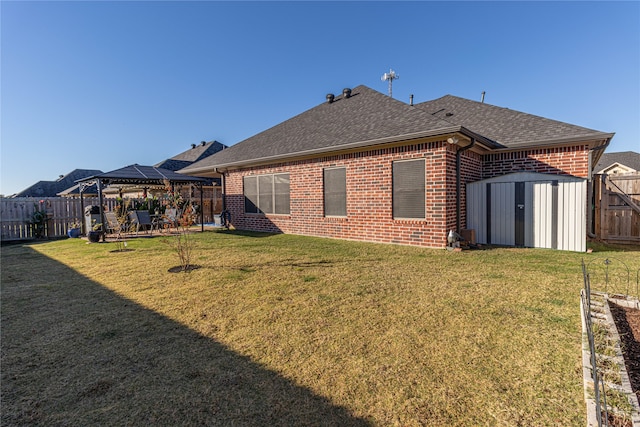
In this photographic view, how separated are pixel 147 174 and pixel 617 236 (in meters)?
16.3

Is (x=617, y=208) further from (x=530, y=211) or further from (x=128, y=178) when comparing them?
(x=128, y=178)

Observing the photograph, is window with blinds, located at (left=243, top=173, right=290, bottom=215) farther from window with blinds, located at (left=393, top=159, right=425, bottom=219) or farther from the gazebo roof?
window with blinds, located at (left=393, top=159, right=425, bottom=219)

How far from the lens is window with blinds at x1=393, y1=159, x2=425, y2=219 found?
7.55 metres

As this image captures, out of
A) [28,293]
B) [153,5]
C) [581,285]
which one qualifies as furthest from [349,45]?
[28,293]

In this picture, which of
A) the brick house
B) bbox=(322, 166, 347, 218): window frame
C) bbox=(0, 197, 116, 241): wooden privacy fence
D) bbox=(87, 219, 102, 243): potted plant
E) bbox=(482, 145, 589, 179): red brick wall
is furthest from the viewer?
bbox=(0, 197, 116, 241): wooden privacy fence

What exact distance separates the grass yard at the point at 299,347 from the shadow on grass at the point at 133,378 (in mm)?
13

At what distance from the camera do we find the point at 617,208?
319 inches

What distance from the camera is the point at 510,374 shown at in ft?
7.06

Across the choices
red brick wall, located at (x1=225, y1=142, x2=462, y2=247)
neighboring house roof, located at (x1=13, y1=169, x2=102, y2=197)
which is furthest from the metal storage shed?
neighboring house roof, located at (x1=13, y1=169, x2=102, y2=197)

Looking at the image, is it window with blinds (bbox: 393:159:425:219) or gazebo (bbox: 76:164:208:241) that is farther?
gazebo (bbox: 76:164:208:241)

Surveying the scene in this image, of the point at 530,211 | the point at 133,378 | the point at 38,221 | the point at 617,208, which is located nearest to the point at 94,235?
the point at 38,221

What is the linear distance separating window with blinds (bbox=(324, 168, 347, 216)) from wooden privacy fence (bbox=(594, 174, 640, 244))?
739cm

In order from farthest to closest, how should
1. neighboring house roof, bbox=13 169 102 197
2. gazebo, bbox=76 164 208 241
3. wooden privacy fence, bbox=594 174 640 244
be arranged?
neighboring house roof, bbox=13 169 102 197, gazebo, bbox=76 164 208 241, wooden privacy fence, bbox=594 174 640 244

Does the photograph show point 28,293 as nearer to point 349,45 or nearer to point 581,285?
point 581,285
